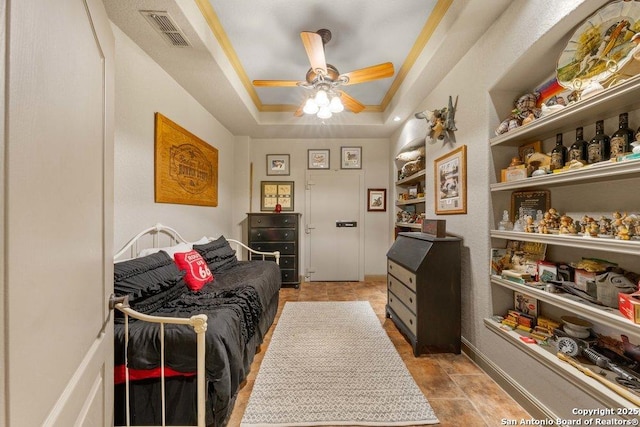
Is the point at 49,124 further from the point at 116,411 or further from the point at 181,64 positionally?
the point at 181,64

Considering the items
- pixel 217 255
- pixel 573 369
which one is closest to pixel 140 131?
pixel 217 255

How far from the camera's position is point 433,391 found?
170 centimetres

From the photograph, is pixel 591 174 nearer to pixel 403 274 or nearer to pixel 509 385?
pixel 509 385

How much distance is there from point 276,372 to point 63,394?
1519 mm

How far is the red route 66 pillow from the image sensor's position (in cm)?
209

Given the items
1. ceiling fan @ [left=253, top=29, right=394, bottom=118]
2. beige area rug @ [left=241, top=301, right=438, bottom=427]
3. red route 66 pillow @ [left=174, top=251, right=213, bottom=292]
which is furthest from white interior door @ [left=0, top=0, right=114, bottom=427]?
ceiling fan @ [left=253, top=29, right=394, bottom=118]

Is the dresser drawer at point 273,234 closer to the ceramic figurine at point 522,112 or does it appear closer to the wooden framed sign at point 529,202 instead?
the wooden framed sign at point 529,202

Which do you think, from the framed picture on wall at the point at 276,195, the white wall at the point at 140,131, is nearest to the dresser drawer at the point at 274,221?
the framed picture on wall at the point at 276,195

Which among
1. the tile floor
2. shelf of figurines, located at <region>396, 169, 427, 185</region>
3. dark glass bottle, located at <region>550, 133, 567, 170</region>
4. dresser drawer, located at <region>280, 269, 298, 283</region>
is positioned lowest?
the tile floor

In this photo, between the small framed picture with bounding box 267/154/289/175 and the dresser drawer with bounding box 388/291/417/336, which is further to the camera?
the small framed picture with bounding box 267/154/289/175

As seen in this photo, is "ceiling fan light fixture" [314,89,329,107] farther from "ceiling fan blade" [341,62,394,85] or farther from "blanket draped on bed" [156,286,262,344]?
"blanket draped on bed" [156,286,262,344]

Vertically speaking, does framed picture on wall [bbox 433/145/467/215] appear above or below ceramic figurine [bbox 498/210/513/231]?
above

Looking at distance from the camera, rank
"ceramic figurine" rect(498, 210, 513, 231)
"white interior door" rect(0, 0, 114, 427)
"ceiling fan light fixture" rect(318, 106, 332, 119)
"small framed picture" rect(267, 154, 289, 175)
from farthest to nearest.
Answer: "small framed picture" rect(267, 154, 289, 175) → "ceiling fan light fixture" rect(318, 106, 332, 119) → "ceramic figurine" rect(498, 210, 513, 231) → "white interior door" rect(0, 0, 114, 427)

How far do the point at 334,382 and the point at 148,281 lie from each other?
4.61 ft
